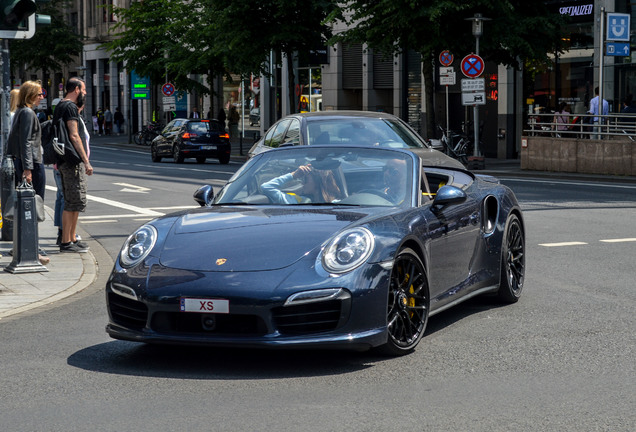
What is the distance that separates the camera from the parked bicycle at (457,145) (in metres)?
30.9

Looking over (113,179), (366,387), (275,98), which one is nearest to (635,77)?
(113,179)

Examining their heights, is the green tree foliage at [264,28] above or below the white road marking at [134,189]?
above

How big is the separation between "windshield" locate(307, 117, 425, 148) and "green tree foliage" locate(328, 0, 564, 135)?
48.2ft

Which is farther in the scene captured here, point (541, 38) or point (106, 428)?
point (541, 38)

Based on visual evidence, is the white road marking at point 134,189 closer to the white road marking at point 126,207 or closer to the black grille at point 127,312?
the white road marking at point 126,207

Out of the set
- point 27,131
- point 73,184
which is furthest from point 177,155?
point 27,131

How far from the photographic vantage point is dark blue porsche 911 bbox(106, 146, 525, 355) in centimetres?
611

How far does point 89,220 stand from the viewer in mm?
16438

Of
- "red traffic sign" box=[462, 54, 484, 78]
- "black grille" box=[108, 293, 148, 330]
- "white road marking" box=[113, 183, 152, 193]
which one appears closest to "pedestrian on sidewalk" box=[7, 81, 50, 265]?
"black grille" box=[108, 293, 148, 330]

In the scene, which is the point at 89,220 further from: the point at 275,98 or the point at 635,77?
the point at 275,98

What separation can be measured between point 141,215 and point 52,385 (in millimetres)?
11162

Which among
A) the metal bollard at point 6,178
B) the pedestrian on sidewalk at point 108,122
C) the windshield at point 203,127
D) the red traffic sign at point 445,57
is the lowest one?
the metal bollard at point 6,178

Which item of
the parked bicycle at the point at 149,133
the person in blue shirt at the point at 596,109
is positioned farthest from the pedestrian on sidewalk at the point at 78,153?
the parked bicycle at the point at 149,133

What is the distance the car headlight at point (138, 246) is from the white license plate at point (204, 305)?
0.53m
